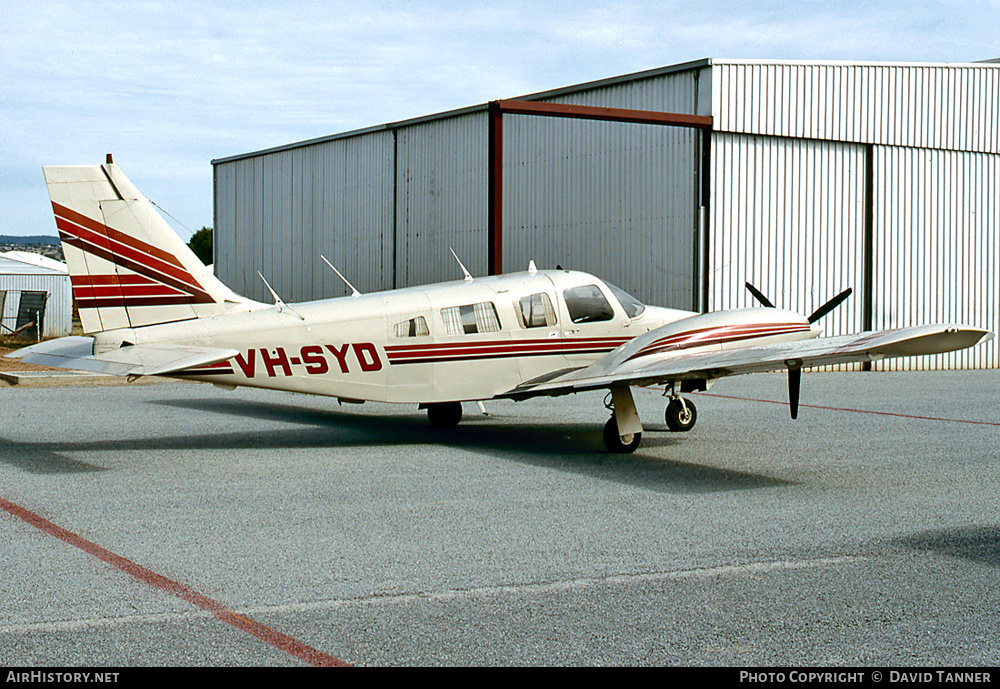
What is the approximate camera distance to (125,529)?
300 inches

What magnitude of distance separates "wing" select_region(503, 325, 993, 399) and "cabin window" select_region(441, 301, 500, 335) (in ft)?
2.88

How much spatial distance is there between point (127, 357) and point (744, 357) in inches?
257

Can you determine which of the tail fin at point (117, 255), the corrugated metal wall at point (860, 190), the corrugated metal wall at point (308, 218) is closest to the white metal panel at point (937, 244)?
the corrugated metal wall at point (860, 190)

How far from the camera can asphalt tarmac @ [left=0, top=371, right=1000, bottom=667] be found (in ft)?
16.9

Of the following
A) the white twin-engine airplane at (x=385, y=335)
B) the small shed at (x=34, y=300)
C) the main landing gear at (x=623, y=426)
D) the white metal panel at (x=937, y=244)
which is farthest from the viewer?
the small shed at (x=34, y=300)

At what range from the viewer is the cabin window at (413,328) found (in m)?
12.3

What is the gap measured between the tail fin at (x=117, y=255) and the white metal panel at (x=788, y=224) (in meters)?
16.3

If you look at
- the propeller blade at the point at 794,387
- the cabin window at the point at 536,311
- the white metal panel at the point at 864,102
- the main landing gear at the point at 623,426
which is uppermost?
the white metal panel at the point at 864,102

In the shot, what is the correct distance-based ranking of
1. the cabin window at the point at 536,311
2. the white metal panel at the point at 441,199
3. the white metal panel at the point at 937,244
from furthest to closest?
the white metal panel at the point at 441,199 < the white metal panel at the point at 937,244 < the cabin window at the point at 536,311

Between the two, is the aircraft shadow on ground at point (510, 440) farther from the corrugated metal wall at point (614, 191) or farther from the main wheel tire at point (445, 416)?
the corrugated metal wall at point (614, 191)

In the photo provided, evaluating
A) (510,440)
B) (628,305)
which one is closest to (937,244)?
(628,305)

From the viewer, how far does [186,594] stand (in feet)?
19.5

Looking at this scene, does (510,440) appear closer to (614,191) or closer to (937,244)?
(614,191)

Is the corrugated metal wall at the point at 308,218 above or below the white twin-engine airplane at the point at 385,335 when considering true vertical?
above
